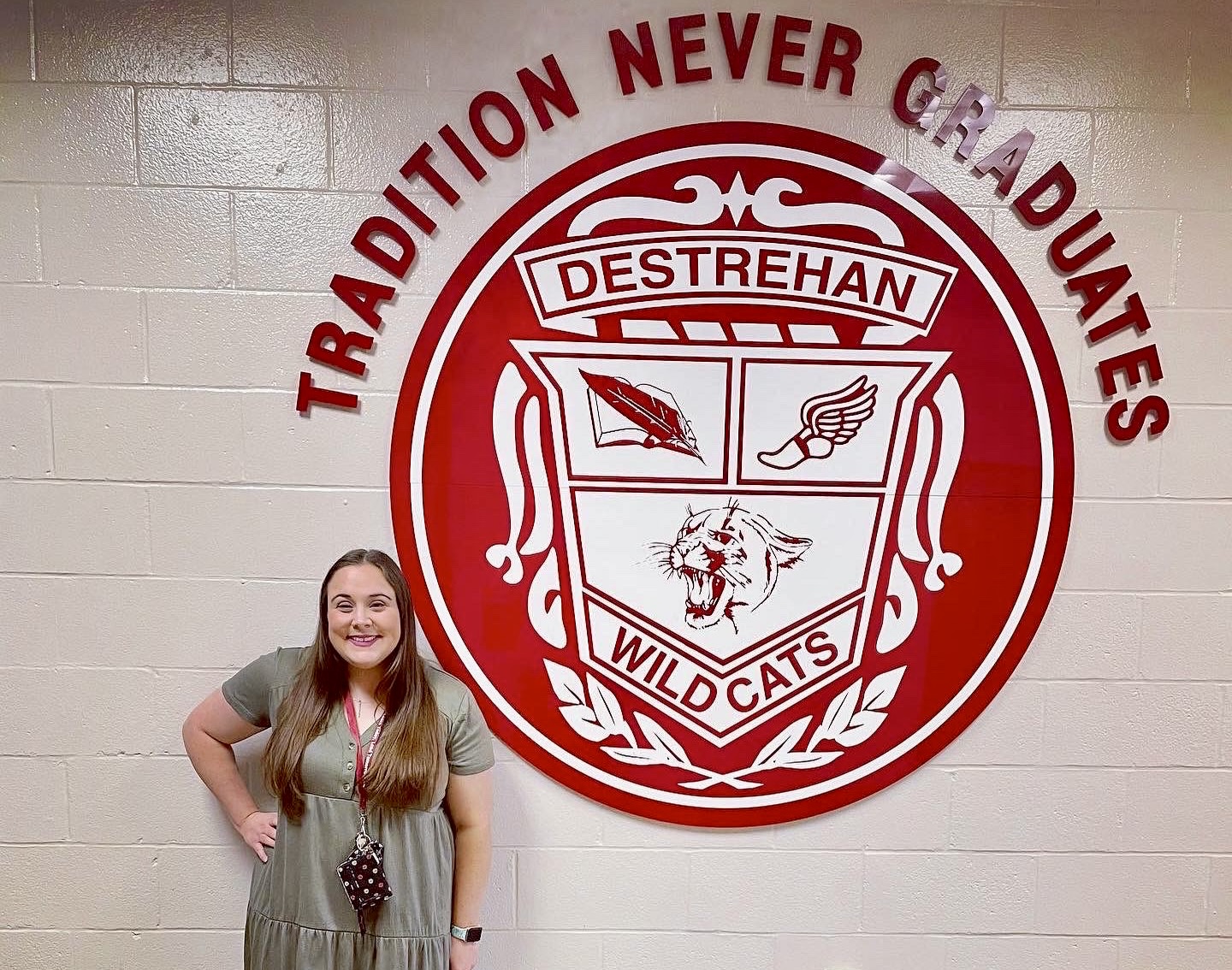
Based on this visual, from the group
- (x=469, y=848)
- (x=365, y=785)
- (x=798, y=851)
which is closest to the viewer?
(x=365, y=785)

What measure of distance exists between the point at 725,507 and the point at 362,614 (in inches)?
29.6

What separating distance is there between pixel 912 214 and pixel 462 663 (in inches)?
51.7

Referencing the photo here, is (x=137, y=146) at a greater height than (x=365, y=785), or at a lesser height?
greater

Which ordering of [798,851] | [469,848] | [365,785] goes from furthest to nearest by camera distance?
[798,851], [469,848], [365,785]

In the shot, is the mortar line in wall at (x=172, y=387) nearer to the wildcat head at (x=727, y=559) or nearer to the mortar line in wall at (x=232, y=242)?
the mortar line in wall at (x=232, y=242)

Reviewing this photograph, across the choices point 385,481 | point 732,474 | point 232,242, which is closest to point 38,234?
point 232,242

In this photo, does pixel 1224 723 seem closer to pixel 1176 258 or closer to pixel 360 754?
pixel 1176 258

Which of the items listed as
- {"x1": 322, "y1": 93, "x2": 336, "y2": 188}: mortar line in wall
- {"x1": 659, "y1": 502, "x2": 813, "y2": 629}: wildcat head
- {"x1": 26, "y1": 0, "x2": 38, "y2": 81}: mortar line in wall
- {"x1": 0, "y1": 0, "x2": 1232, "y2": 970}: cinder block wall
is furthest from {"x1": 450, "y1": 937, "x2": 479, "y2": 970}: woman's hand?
{"x1": 26, "y1": 0, "x2": 38, "y2": 81}: mortar line in wall

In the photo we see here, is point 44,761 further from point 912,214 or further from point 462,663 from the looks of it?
point 912,214

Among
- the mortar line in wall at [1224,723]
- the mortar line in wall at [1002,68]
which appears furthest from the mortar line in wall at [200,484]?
the mortar line in wall at [1224,723]

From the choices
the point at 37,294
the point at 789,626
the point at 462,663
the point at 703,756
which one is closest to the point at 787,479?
the point at 789,626

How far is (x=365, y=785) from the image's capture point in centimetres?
156

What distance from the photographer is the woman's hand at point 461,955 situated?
1703mm

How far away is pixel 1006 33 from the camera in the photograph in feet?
5.84
